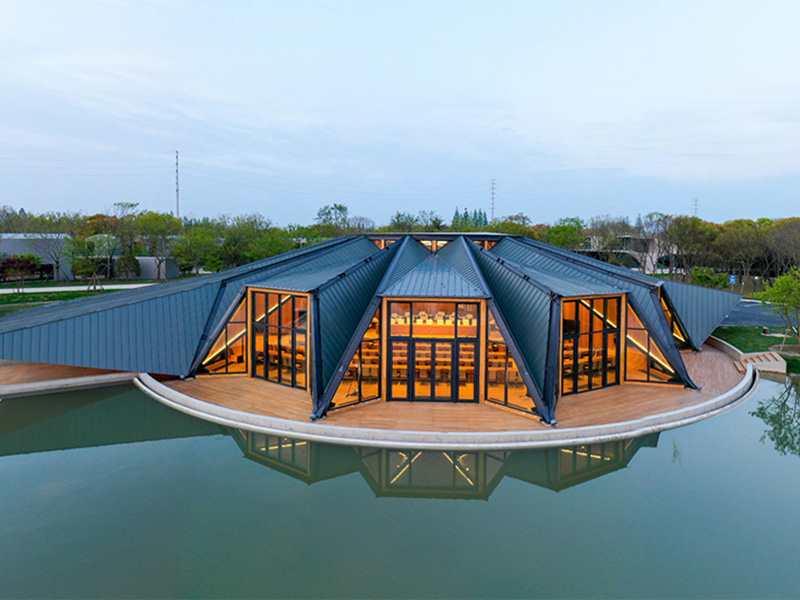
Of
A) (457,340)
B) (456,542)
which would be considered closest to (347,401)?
(457,340)

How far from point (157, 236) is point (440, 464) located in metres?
51.3

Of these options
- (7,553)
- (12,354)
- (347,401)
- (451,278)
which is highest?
(451,278)

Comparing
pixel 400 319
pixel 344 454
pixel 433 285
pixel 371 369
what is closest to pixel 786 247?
pixel 433 285

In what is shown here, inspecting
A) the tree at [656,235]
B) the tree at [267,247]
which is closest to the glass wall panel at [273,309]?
the tree at [267,247]

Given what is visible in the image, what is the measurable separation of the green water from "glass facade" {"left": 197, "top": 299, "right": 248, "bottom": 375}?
4.66 metres

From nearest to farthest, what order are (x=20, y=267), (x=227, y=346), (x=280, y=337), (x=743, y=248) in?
(x=280, y=337)
(x=227, y=346)
(x=20, y=267)
(x=743, y=248)

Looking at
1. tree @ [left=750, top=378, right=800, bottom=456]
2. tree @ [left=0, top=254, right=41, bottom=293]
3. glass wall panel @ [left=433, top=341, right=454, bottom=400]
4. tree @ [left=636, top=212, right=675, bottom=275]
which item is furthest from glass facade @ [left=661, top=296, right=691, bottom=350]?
tree @ [left=0, top=254, right=41, bottom=293]

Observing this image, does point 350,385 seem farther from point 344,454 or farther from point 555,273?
point 555,273

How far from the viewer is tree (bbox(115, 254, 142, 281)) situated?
1967 inches

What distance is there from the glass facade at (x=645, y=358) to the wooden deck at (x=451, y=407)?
0.35 m

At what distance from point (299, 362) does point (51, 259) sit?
46036 mm

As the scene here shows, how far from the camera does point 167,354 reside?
17.3 meters

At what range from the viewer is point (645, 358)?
1706cm

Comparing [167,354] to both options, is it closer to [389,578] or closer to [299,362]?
[299,362]
